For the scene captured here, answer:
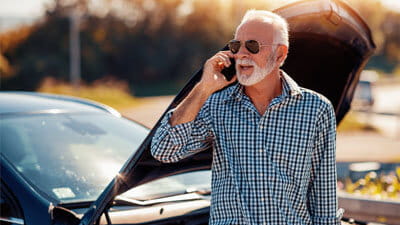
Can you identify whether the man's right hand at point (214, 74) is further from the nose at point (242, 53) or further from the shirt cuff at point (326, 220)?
the shirt cuff at point (326, 220)

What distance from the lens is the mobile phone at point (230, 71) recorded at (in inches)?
109

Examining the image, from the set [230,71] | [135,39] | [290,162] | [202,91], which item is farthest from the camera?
[135,39]

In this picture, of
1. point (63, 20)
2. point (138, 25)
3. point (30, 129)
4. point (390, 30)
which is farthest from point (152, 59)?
point (30, 129)

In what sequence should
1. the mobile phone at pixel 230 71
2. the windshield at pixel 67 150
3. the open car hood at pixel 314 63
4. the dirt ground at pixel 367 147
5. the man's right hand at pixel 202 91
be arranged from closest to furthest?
1. the man's right hand at pixel 202 91
2. the mobile phone at pixel 230 71
3. the open car hood at pixel 314 63
4. the windshield at pixel 67 150
5. the dirt ground at pixel 367 147

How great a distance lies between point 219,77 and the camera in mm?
2672

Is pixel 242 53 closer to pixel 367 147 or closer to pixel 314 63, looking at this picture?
pixel 314 63

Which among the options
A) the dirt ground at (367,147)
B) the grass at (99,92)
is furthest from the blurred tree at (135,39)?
the dirt ground at (367,147)

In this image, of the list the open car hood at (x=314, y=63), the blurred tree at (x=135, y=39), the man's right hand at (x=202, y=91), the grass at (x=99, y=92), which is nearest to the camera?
the man's right hand at (x=202, y=91)

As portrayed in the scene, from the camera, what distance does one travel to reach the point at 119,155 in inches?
156

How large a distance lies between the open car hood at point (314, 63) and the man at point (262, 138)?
258 millimetres

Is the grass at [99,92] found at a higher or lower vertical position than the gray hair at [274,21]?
lower

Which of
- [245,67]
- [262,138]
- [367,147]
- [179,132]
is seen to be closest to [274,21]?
[245,67]

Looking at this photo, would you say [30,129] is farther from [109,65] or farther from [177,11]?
[177,11]

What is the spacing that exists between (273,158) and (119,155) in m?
1.65
